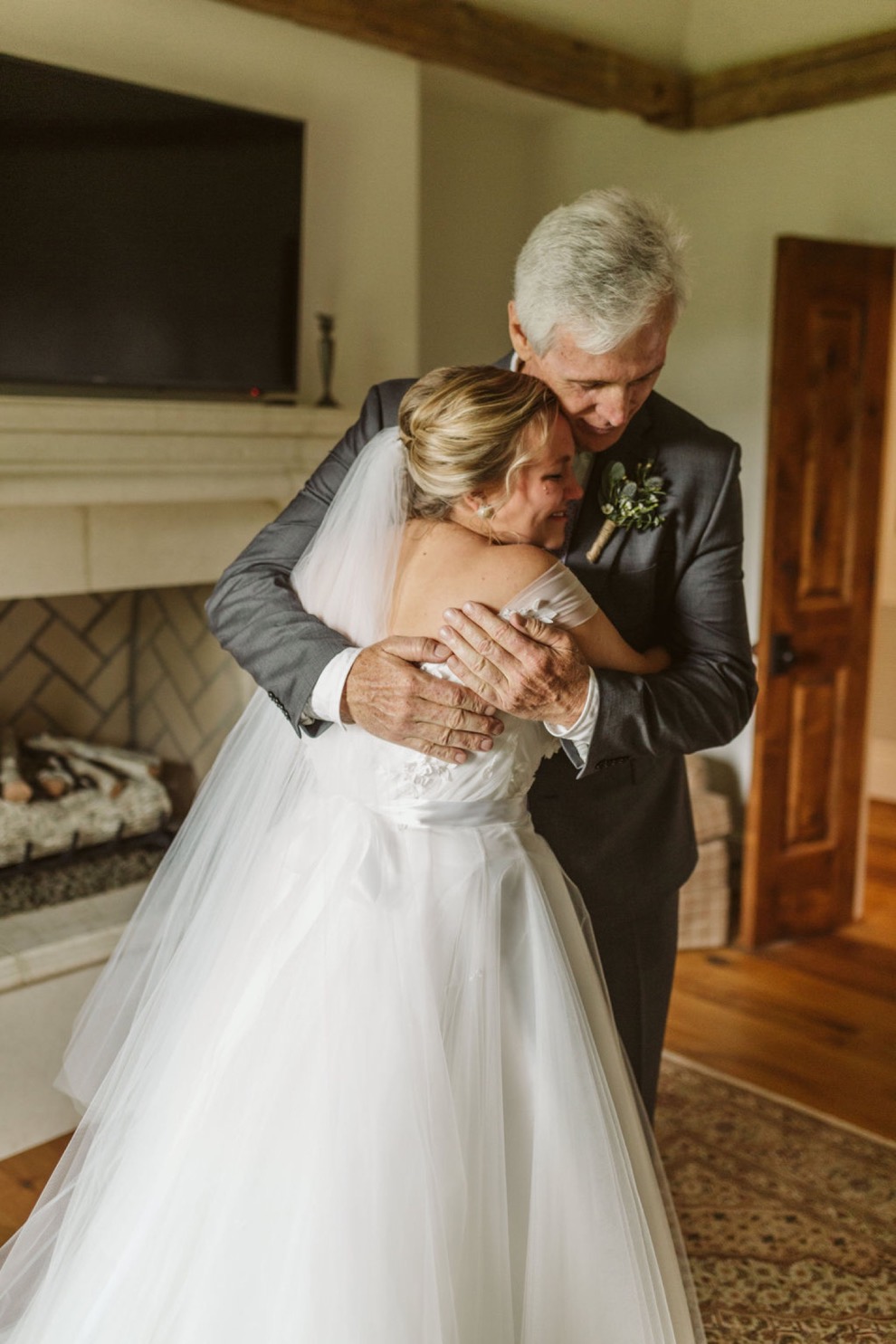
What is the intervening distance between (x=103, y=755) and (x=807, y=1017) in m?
2.11

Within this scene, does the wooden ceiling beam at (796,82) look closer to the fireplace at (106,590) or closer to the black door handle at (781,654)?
the black door handle at (781,654)

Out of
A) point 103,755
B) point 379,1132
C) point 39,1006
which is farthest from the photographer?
point 103,755

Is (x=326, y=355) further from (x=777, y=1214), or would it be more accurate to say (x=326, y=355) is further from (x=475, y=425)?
(x=777, y=1214)

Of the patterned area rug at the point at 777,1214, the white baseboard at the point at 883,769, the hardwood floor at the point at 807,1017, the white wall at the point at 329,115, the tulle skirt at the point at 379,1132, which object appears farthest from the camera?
the white baseboard at the point at 883,769

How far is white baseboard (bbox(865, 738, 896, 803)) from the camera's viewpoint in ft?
19.0

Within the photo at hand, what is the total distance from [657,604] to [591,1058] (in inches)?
25.5

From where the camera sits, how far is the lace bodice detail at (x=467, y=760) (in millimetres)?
1570

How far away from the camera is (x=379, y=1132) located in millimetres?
1510

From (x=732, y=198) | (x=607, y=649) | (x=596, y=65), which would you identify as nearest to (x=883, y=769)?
(x=732, y=198)

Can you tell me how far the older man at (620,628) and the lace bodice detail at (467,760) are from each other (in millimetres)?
42

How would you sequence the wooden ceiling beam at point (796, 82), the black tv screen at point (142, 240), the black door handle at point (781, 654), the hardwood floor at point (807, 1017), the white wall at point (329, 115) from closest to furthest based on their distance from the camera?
the black tv screen at point (142, 240)
the white wall at point (329, 115)
the hardwood floor at point (807, 1017)
the wooden ceiling beam at point (796, 82)
the black door handle at point (781, 654)

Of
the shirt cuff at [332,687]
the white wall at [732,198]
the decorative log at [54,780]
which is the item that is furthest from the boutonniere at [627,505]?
the white wall at [732,198]

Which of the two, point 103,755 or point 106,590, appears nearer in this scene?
point 106,590

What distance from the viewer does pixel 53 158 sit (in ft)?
8.77
